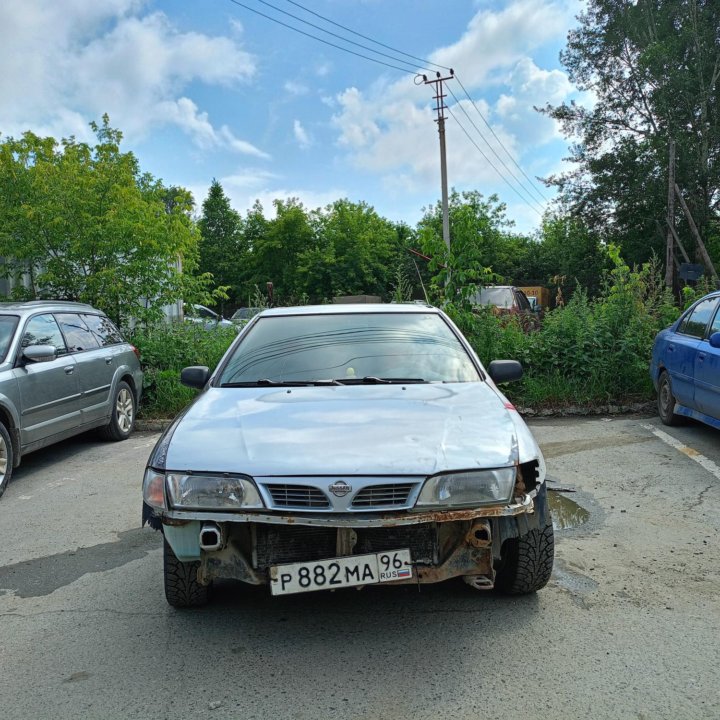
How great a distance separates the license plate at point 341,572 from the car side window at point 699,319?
18.4 feet

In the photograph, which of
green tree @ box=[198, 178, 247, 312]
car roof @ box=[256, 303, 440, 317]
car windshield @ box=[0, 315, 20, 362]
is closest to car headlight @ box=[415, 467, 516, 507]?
car roof @ box=[256, 303, 440, 317]

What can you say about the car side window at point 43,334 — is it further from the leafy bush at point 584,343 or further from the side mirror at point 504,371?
the leafy bush at point 584,343

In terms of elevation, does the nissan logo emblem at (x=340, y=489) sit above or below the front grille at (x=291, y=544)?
above

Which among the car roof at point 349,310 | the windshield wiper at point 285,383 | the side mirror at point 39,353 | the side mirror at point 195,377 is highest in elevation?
the car roof at point 349,310

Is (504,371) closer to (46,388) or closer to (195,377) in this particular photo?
(195,377)

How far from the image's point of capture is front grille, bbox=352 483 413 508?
2.87 meters

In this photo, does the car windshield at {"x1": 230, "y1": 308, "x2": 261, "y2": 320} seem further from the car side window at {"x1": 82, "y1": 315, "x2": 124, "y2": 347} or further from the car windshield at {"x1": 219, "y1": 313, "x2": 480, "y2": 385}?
the car windshield at {"x1": 219, "y1": 313, "x2": 480, "y2": 385}

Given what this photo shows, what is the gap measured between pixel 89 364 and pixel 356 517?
18.6 feet

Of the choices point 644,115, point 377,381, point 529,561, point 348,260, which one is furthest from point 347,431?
point 348,260

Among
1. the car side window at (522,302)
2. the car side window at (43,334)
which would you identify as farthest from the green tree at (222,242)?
the car side window at (43,334)

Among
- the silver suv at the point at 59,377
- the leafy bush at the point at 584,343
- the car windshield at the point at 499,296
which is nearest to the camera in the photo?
the silver suv at the point at 59,377

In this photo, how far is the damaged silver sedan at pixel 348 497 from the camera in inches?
113

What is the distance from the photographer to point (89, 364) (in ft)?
25.1

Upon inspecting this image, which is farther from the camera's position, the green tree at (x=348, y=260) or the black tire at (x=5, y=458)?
the green tree at (x=348, y=260)
